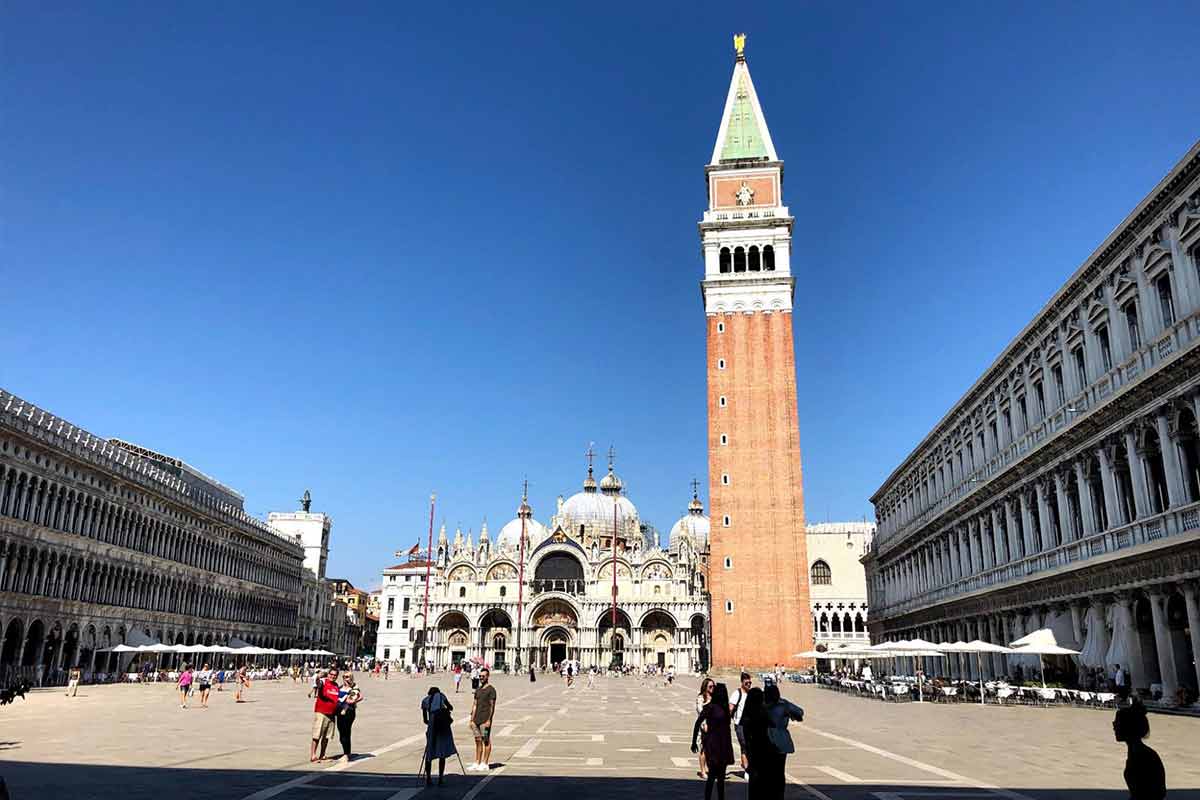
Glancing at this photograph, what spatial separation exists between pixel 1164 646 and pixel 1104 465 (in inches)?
227

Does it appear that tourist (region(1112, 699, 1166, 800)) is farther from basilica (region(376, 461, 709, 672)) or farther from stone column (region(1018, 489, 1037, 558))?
basilica (region(376, 461, 709, 672))

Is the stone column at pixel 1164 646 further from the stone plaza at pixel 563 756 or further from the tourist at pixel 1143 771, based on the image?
the tourist at pixel 1143 771

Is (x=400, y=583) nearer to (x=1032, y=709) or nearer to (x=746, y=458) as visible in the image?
(x=746, y=458)

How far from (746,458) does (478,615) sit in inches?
1444

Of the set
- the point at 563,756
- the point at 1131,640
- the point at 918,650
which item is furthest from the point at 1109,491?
the point at 563,756

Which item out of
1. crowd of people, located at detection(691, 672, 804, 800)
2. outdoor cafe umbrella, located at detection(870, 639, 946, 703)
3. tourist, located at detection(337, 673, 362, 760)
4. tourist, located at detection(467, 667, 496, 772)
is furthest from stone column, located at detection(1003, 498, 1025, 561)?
crowd of people, located at detection(691, 672, 804, 800)

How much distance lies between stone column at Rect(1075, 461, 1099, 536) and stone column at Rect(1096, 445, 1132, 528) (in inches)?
31.8

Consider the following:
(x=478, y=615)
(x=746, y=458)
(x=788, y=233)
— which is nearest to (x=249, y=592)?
(x=478, y=615)

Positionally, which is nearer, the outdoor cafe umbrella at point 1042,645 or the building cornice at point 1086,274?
the building cornice at point 1086,274

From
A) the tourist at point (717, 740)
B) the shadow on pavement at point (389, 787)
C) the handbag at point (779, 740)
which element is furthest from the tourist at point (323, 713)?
the handbag at point (779, 740)

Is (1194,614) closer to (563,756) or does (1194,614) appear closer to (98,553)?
(563,756)

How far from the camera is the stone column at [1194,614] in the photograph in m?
22.3

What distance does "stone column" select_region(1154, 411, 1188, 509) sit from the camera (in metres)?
23.1

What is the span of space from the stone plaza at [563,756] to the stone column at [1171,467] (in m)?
5.46
